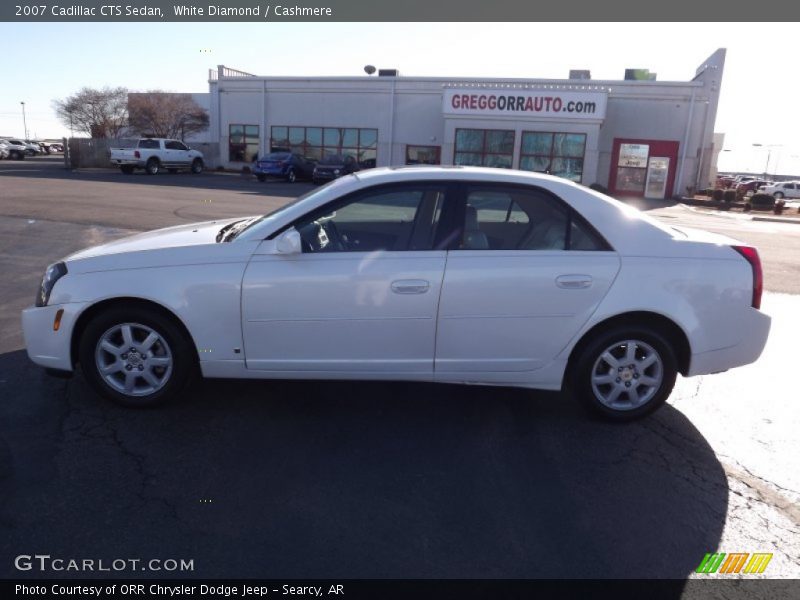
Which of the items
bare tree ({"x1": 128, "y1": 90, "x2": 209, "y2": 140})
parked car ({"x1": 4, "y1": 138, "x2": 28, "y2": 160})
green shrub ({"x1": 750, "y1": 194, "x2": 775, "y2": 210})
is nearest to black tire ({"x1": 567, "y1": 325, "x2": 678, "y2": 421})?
green shrub ({"x1": 750, "y1": 194, "x2": 775, "y2": 210})

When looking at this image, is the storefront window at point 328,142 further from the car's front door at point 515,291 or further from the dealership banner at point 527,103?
the car's front door at point 515,291

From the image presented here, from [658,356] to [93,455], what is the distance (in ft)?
11.7

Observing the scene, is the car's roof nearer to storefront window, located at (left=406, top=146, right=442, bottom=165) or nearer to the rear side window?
the rear side window

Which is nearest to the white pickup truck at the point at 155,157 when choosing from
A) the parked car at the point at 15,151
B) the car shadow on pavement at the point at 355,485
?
the parked car at the point at 15,151

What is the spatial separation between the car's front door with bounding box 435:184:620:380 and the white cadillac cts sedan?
0.03ft

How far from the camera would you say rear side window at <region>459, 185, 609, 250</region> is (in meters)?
4.12

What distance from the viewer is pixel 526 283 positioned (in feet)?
13.0

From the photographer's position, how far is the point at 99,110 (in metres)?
57.9

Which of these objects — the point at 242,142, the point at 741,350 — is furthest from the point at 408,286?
the point at 242,142

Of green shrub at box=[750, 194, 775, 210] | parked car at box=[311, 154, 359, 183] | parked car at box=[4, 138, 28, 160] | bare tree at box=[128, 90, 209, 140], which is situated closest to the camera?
green shrub at box=[750, 194, 775, 210]

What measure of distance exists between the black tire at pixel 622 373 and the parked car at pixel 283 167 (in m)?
28.7

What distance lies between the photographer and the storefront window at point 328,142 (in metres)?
36.9

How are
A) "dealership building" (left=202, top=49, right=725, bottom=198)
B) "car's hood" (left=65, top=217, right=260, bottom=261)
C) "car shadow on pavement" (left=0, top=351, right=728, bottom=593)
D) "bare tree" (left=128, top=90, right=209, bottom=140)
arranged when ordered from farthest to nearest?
1. "bare tree" (left=128, top=90, right=209, bottom=140)
2. "dealership building" (left=202, top=49, right=725, bottom=198)
3. "car's hood" (left=65, top=217, right=260, bottom=261)
4. "car shadow on pavement" (left=0, top=351, right=728, bottom=593)

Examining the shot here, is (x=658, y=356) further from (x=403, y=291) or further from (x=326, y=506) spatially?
(x=326, y=506)
